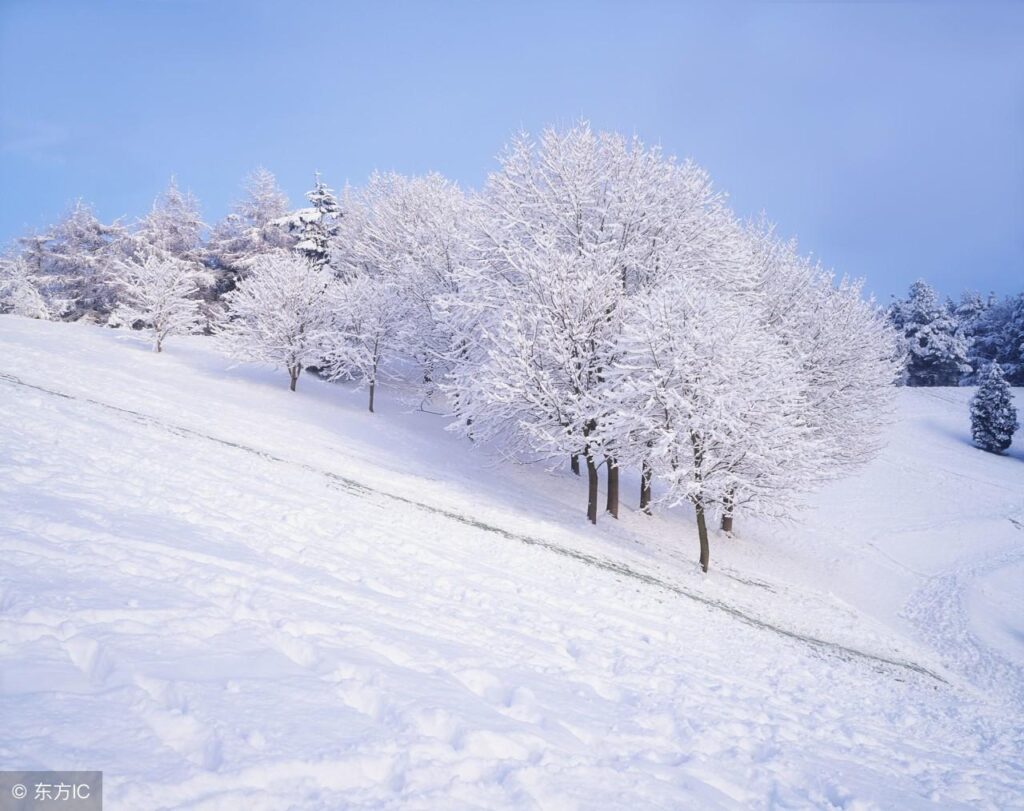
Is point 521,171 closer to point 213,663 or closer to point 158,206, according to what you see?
point 213,663

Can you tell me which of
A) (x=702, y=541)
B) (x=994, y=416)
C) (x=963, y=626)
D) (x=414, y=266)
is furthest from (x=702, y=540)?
(x=994, y=416)

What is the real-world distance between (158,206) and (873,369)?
49.2 metres

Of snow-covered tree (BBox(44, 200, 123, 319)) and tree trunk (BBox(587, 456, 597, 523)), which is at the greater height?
snow-covered tree (BBox(44, 200, 123, 319))

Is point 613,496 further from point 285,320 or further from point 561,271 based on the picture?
point 285,320

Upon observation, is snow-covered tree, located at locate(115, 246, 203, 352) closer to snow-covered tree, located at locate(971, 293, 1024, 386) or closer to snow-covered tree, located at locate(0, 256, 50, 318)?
snow-covered tree, located at locate(0, 256, 50, 318)

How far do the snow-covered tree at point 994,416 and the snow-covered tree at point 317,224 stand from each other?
46687 millimetres

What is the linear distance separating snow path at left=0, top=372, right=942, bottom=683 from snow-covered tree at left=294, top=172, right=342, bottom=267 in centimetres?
2608

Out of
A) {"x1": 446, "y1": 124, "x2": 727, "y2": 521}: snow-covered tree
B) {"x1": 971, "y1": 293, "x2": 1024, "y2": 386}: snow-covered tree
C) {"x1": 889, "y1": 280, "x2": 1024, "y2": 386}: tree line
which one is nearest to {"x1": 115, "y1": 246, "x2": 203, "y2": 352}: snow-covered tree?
{"x1": 446, "y1": 124, "x2": 727, "y2": 521}: snow-covered tree

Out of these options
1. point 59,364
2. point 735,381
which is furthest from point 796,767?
point 59,364

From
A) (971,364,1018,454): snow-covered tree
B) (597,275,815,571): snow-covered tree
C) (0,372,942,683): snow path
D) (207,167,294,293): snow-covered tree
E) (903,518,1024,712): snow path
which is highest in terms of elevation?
(207,167,294,293): snow-covered tree

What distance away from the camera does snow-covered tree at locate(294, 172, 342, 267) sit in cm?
3778

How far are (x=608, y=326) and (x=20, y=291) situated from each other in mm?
41656

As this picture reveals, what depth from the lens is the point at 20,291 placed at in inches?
1400

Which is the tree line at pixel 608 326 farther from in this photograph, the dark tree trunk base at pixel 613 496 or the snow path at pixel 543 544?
the snow path at pixel 543 544
